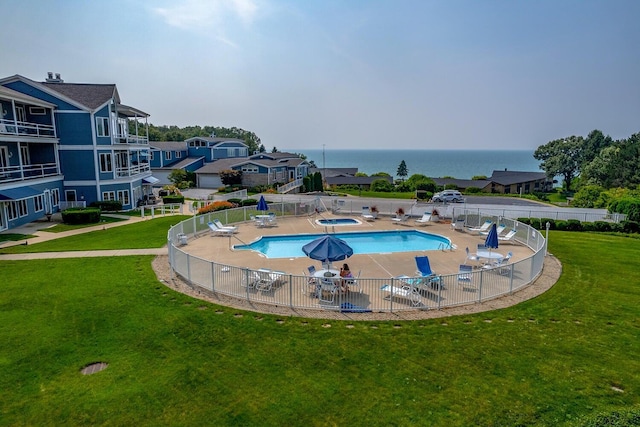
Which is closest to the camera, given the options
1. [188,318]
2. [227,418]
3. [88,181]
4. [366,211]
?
[227,418]

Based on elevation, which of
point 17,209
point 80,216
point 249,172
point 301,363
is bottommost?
point 301,363

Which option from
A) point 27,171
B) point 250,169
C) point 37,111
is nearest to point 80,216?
point 27,171

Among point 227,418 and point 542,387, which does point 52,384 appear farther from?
point 542,387

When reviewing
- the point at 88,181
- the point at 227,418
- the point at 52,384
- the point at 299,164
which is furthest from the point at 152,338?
the point at 299,164

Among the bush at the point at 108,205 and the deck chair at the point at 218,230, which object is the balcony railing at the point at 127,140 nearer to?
the bush at the point at 108,205

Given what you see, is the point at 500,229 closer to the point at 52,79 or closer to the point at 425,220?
the point at 425,220
